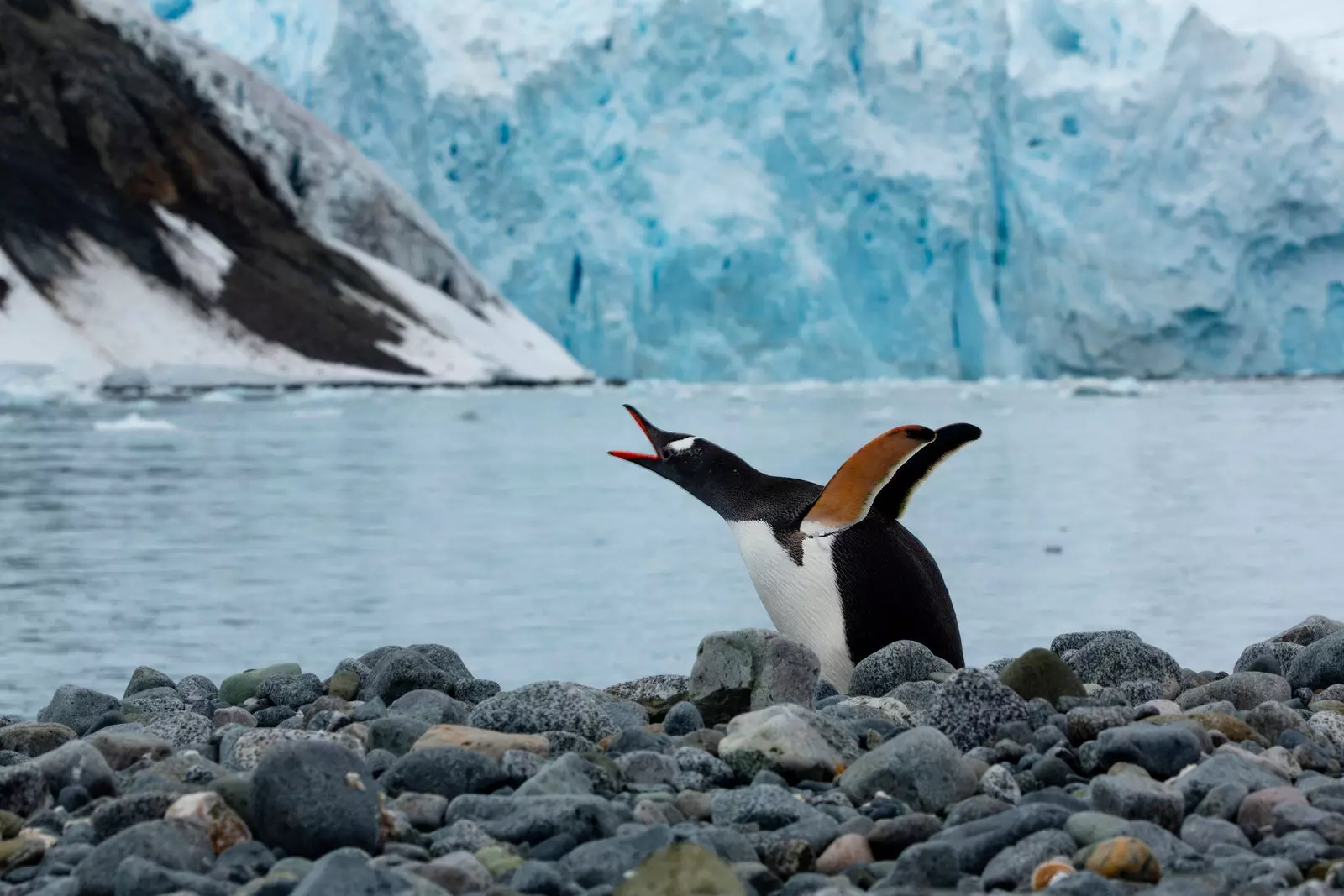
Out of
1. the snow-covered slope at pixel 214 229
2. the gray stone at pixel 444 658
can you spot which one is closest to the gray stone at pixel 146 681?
the gray stone at pixel 444 658

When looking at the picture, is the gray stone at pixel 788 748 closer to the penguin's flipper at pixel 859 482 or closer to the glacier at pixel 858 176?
the penguin's flipper at pixel 859 482

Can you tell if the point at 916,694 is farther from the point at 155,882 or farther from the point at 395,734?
the point at 155,882

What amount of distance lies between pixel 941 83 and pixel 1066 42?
467 centimetres

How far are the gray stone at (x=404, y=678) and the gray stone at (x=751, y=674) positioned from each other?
61cm

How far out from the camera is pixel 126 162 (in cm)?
4484

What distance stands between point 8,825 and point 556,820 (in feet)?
2.68

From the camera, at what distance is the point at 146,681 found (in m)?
3.62

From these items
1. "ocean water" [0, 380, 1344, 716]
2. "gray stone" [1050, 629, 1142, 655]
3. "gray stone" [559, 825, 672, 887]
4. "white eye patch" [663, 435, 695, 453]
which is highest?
"white eye patch" [663, 435, 695, 453]

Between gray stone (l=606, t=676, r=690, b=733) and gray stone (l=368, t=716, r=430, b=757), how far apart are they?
73 centimetres

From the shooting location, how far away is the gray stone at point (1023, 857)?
1.81 metres

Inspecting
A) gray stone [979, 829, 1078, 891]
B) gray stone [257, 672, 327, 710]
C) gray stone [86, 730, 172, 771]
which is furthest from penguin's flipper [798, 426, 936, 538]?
gray stone [86, 730, 172, 771]

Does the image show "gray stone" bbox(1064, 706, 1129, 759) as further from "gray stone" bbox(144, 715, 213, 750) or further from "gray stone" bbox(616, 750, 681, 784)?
"gray stone" bbox(144, 715, 213, 750)

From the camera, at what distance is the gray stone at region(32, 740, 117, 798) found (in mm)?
2270

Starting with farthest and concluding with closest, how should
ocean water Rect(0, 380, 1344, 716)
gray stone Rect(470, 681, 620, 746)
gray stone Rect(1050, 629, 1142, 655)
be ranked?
ocean water Rect(0, 380, 1344, 716) → gray stone Rect(1050, 629, 1142, 655) → gray stone Rect(470, 681, 620, 746)
